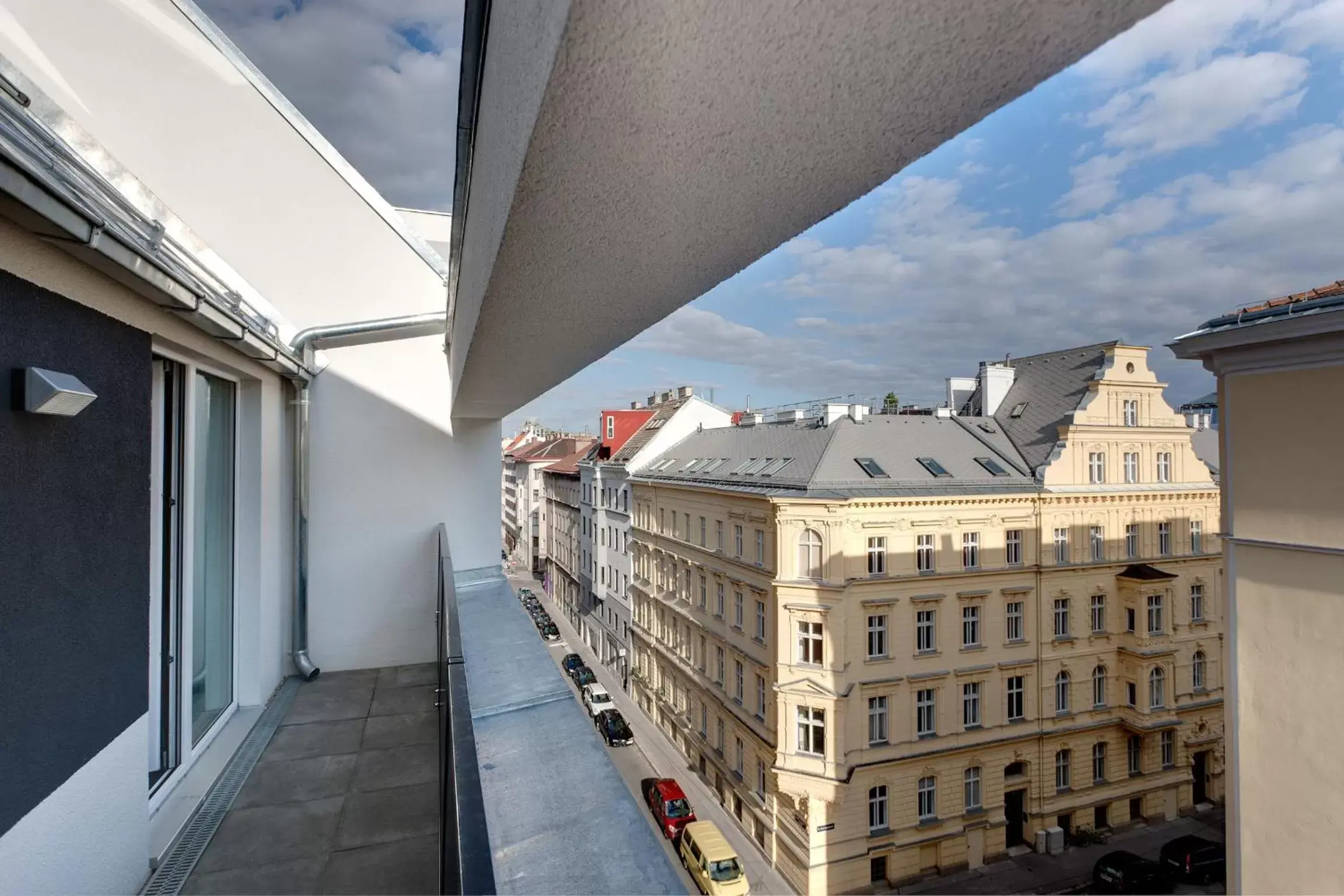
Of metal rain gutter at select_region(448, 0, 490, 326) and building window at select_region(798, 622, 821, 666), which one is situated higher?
metal rain gutter at select_region(448, 0, 490, 326)

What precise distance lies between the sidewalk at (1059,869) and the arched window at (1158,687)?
2.70 m

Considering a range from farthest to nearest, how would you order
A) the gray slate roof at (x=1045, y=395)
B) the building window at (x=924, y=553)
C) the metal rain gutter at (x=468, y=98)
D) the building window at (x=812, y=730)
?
the gray slate roof at (x=1045, y=395) < the building window at (x=924, y=553) < the building window at (x=812, y=730) < the metal rain gutter at (x=468, y=98)

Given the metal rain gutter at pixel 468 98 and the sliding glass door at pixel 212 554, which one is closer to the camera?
the metal rain gutter at pixel 468 98

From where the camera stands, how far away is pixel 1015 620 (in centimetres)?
1245

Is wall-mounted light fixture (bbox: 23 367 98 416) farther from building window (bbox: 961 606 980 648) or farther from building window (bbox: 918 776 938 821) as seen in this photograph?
building window (bbox: 918 776 938 821)

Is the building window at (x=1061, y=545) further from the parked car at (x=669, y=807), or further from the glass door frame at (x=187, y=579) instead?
the glass door frame at (x=187, y=579)

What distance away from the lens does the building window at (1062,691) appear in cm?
1284

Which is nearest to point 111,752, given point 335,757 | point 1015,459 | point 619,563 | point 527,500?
point 335,757

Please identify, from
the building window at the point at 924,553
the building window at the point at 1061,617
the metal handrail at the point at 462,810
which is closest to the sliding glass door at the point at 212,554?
the metal handrail at the point at 462,810

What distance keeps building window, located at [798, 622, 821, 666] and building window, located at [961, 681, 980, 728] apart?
10.1 feet

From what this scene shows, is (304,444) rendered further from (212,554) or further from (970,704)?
(970,704)

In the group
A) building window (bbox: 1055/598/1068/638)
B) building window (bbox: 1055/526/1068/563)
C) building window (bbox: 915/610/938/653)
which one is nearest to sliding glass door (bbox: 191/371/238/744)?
building window (bbox: 915/610/938/653)

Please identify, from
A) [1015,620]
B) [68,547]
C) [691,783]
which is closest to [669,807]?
[691,783]

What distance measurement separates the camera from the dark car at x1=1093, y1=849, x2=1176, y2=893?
433 inches
